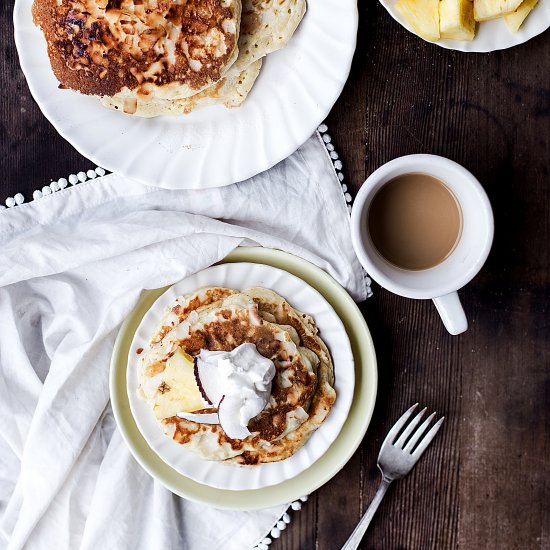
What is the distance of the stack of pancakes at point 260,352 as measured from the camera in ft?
4.91

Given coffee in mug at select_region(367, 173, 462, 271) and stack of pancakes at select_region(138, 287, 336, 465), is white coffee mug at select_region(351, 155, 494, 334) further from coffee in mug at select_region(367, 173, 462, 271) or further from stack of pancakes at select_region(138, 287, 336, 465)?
stack of pancakes at select_region(138, 287, 336, 465)

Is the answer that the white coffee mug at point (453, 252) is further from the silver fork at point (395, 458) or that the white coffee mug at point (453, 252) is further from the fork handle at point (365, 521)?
the fork handle at point (365, 521)

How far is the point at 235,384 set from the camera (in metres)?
1.40

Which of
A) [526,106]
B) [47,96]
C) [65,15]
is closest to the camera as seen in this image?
[65,15]

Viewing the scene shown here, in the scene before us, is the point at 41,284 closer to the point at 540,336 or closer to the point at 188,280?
the point at 188,280

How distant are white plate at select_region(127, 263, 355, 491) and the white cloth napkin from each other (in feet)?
0.17

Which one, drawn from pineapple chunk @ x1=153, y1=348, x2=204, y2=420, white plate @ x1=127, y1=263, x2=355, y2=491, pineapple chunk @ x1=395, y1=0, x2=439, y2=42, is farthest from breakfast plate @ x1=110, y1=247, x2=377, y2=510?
pineapple chunk @ x1=395, y1=0, x2=439, y2=42

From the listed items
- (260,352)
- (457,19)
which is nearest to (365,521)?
(260,352)

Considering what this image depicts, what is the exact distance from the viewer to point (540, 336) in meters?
1.66

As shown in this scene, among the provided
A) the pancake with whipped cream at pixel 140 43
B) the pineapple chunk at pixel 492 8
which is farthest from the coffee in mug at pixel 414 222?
the pancake with whipped cream at pixel 140 43

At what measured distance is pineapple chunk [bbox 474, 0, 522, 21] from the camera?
1.42 m

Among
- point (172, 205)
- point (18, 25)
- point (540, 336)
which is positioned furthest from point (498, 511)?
point (18, 25)

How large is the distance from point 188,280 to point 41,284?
360 mm

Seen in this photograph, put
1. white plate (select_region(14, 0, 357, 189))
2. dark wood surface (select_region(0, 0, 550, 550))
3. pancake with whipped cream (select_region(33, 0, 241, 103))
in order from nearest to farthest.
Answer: pancake with whipped cream (select_region(33, 0, 241, 103))
white plate (select_region(14, 0, 357, 189))
dark wood surface (select_region(0, 0, 550, 550))
